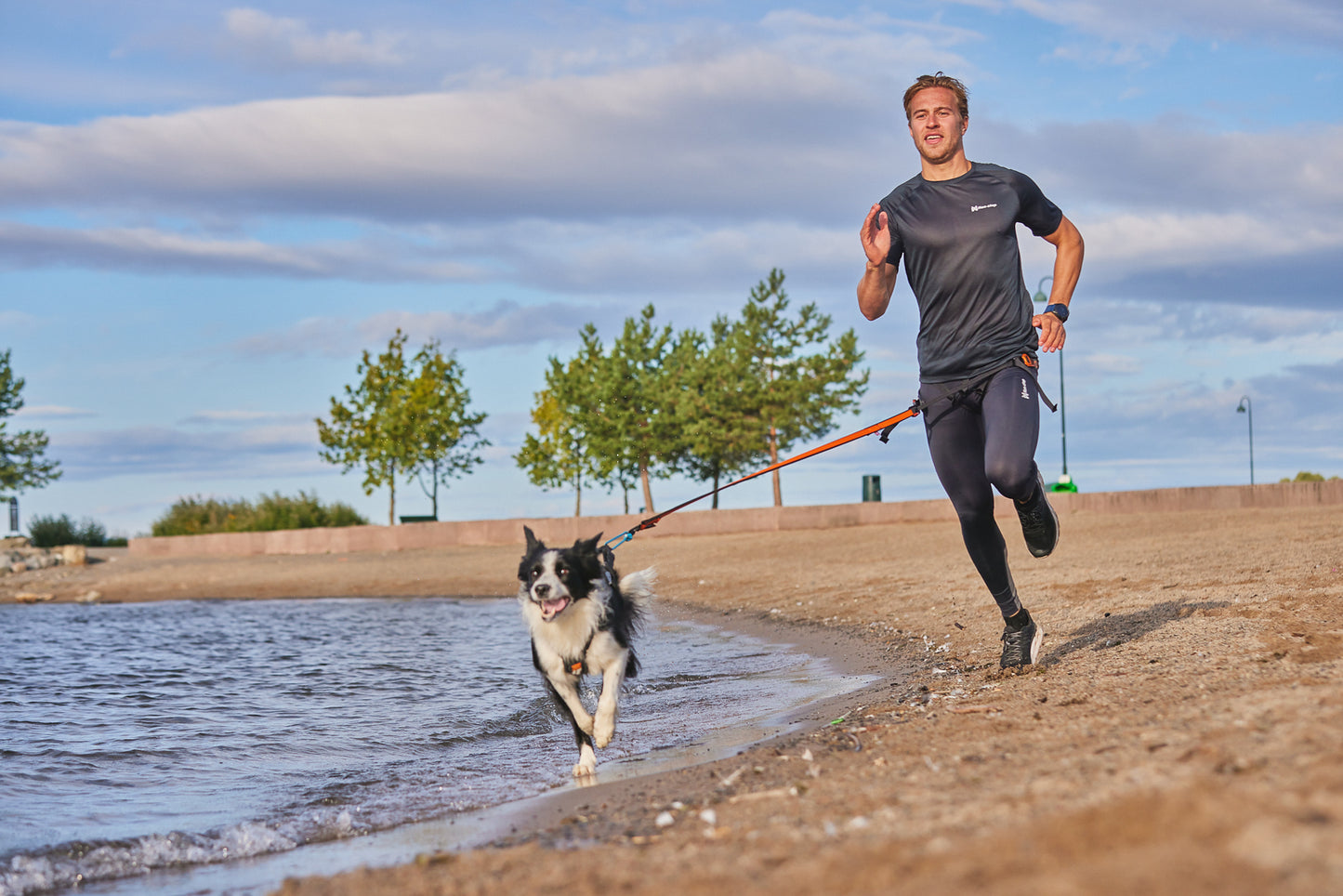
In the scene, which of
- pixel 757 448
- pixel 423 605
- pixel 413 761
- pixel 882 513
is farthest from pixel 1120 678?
pixel 757 448

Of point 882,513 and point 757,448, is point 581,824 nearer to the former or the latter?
point 882,513

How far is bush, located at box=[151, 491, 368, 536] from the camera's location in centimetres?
3841

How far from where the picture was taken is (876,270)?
551cm

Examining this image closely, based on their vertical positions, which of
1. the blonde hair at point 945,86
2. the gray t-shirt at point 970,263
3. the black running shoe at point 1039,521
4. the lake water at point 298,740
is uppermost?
the blonde hair at point 945,86

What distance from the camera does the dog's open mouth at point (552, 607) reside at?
5.59 meters

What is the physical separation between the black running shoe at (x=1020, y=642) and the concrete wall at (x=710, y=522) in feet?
60.4

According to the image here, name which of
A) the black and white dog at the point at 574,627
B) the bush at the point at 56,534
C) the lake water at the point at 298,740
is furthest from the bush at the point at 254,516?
the black and white dog at the point at 574,627

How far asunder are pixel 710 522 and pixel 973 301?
73.0 feet

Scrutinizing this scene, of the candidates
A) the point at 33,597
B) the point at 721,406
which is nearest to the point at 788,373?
the point at 721,406


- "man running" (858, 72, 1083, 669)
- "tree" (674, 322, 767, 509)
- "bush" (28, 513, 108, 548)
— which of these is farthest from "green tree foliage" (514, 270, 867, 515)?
"man running" (858, 72, 1083, 669)

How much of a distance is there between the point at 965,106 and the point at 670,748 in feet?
11.8

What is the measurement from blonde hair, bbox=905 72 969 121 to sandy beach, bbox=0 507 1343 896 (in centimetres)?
289

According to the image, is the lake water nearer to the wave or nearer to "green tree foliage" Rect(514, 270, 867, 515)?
the wave

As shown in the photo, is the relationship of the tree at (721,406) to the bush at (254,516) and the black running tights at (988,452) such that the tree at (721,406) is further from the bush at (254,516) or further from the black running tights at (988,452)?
the black running tights at (988,452)
